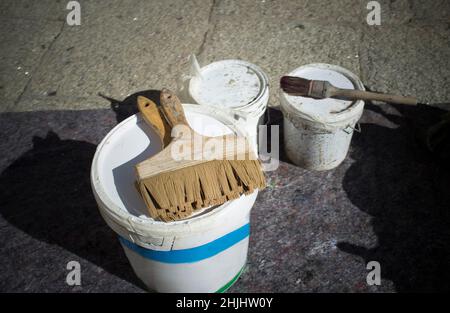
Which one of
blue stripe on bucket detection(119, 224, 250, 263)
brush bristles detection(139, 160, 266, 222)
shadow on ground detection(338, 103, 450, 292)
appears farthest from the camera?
shadow on ground detection(338, 103, 450, 292)

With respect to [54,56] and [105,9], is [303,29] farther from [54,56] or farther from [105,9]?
[54,56]

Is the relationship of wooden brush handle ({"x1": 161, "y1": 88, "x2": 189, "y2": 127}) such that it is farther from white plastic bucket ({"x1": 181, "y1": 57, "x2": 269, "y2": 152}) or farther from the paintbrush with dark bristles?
the paintbrush with dark bristles

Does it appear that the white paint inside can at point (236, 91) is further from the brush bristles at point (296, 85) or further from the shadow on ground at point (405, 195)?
the shadow on ground at point (405, 195)

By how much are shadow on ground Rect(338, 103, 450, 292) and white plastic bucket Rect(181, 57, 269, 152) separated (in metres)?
0.80

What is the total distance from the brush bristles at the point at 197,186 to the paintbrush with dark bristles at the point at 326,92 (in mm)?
872

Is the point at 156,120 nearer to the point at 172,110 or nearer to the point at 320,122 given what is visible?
the point at 172,110

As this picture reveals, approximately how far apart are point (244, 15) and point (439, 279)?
110 inches

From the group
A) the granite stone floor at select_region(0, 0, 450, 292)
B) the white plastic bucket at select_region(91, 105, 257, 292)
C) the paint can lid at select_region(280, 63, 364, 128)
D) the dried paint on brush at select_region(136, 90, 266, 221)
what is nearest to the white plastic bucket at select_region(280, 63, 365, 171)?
the paint can lid at select_region(280, 63, 364, 128)

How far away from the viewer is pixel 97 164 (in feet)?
5.60

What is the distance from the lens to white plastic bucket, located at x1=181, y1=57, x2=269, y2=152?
2225 mm

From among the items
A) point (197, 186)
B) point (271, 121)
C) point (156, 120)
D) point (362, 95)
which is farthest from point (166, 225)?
point (271, 121)

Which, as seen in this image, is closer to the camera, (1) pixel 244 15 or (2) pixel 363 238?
(2) pixel 363 238

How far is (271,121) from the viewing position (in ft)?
9.63

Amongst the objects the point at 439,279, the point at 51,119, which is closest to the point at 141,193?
the point at 439,279
